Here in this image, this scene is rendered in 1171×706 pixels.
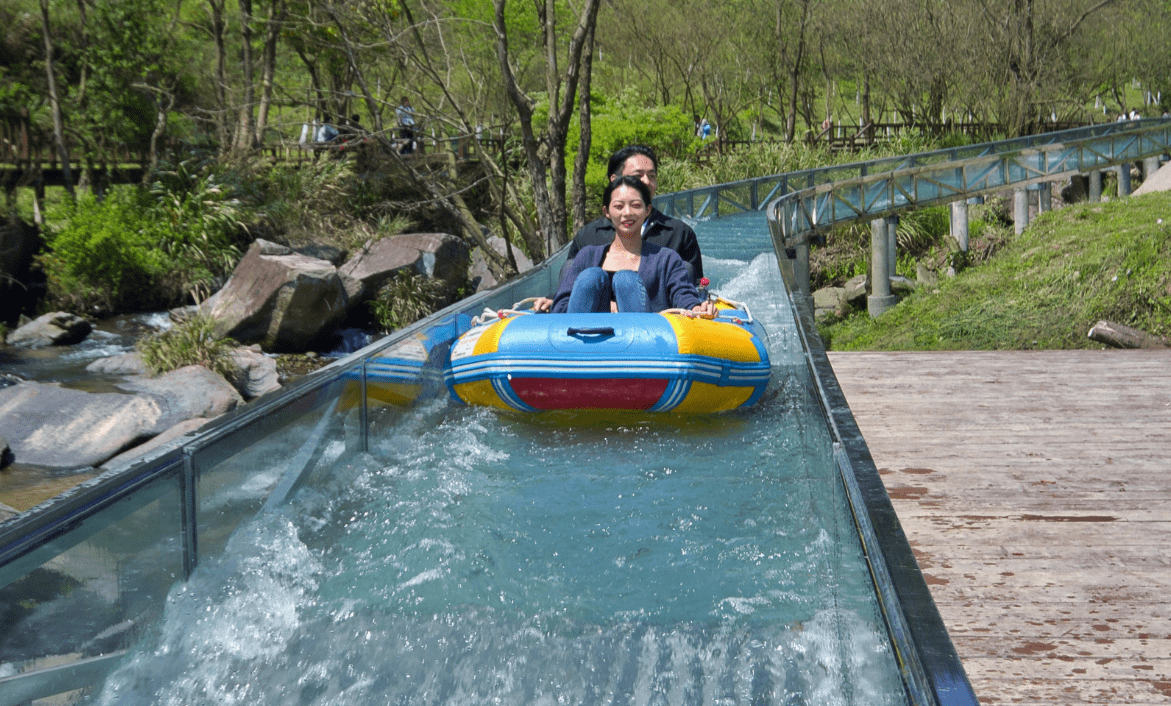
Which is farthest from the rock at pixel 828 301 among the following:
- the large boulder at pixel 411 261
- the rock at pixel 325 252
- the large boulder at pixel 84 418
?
the large boulder at pixel 84 418

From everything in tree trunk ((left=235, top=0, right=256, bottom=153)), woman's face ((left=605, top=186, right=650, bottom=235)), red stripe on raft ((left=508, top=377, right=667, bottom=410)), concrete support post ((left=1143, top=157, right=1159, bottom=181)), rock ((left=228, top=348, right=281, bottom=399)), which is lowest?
rock ((left=228, top=348, right=281, bottom=399))

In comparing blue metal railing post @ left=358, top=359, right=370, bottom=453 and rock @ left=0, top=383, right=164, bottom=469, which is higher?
blue metal railing post @ left=358, top=359, right=370, bottom=453

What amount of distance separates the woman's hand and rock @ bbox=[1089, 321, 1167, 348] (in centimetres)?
576

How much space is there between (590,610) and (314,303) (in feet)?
34.6

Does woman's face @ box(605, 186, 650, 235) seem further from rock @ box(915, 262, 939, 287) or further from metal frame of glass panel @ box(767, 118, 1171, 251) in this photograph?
rock @ box(915, 262, 939, 287)

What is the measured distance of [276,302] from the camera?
12.4 meters

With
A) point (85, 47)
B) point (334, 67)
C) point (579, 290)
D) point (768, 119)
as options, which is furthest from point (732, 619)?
point (768, 119)

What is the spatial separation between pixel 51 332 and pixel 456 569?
1118 centimetres

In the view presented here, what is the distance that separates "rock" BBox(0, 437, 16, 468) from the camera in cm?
827

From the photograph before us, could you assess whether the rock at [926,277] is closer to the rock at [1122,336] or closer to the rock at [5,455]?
the rock at [1122,336]

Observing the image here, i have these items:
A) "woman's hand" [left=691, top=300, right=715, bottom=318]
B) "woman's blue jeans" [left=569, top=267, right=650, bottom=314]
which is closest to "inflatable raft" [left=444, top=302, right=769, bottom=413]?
"woman's hand" [left=691, top=300, right=715, bottom=318]

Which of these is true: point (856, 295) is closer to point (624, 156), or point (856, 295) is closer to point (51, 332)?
point (624, 156)

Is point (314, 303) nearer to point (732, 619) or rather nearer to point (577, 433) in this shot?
point (577, 433)

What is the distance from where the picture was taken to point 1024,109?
82.6 feet
